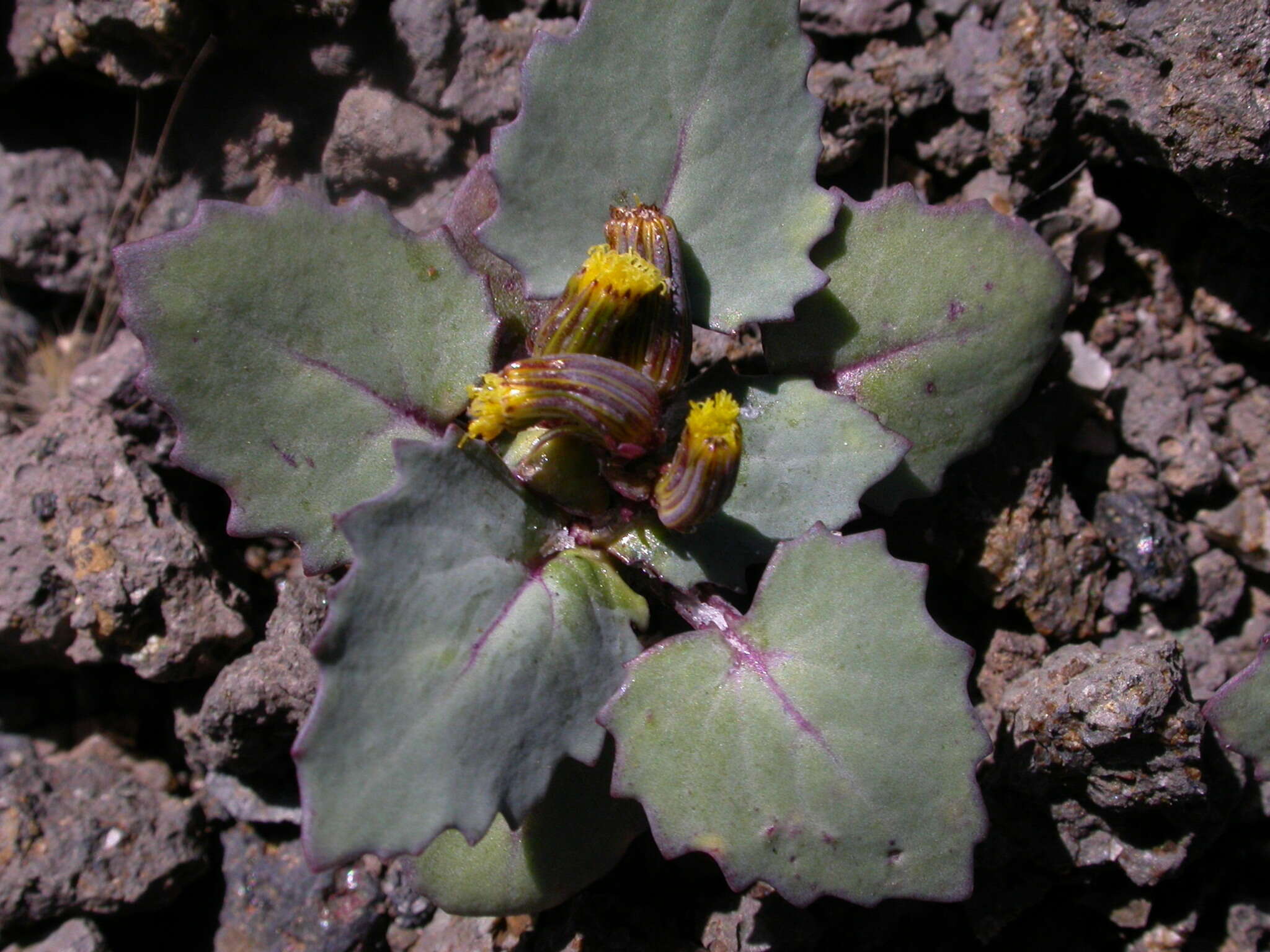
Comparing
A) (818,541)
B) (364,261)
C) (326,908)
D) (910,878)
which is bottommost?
(326,908)

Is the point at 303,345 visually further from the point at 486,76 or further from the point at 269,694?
the point at 486,76

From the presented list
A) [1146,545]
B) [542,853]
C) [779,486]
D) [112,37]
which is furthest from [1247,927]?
[112,37]

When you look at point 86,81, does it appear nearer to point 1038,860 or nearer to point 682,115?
point 682,115

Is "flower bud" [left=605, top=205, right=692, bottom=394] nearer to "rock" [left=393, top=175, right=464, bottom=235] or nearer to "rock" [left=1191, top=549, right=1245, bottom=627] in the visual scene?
"rock" [left=393, top=175, right=464, bottom=235]

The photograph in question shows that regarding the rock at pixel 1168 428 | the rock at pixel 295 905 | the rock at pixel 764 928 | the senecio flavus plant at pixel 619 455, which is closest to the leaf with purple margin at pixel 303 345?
the senecio flavus plant at pixel 619 455

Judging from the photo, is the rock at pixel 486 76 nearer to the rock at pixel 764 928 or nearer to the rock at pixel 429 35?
the rock at pixel 429 35

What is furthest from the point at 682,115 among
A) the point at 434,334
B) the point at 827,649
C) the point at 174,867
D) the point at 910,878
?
the point at 174,867

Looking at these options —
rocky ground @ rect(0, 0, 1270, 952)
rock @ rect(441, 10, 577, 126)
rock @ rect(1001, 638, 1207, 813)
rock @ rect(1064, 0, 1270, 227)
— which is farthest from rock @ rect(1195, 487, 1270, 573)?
rock @ rect(441, 10, 577, 126)
